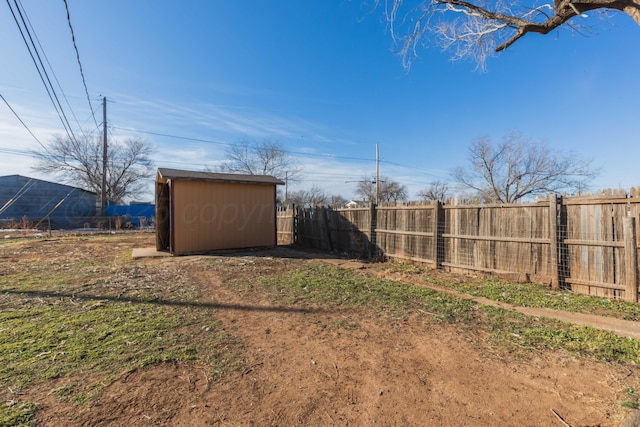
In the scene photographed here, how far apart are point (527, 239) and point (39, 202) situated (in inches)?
1242

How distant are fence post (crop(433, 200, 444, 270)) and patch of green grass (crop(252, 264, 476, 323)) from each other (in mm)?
1833

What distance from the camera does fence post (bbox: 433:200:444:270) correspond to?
7055mm

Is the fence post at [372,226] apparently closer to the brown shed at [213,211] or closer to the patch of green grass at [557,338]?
the brown shed at [213,211]

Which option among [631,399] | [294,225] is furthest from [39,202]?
[631,399]

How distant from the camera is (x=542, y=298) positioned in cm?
469

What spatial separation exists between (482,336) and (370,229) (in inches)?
224

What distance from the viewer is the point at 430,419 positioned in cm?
199

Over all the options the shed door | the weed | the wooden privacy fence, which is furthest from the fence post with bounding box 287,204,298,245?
the weed

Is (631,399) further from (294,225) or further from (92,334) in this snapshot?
(294,225)

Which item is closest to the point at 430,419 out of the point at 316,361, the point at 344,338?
the point at 316,361

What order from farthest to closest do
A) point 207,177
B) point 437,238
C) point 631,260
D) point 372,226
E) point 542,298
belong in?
point 207,177, point 372,226, point 437,238, point 542,298, point 631,260

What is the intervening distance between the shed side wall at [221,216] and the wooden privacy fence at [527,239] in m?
3.94

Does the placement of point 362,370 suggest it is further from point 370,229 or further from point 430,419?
point 370,229

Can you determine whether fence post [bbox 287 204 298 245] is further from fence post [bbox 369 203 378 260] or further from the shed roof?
fence post [bbox 369 203 378 260]
